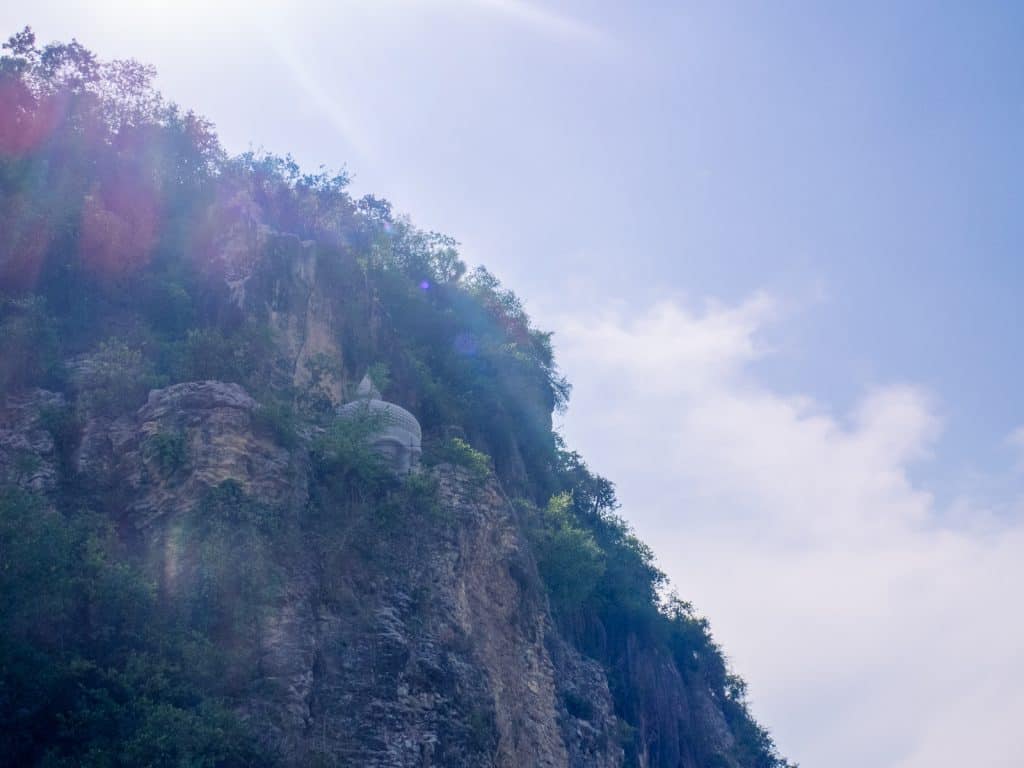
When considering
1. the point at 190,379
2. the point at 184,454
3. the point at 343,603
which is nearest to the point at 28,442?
the point at 184,454

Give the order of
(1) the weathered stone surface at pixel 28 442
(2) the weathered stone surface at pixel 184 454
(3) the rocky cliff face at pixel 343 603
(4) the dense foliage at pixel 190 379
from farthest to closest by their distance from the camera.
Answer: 1. (2) the weathered stone surface at pixel 184 454
2. (1) the weathered stone surface at pixel 28 442
3. (3) the rocky cliff face at pixel 343 603
4. (4) the dense foliage at pixel 190 379

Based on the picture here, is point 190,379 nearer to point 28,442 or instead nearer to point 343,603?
point 28,442

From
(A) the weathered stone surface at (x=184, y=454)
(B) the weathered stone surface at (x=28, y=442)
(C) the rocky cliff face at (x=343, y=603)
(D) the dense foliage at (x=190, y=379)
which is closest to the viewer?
(D) the dense foliage at (x=190, y=379)

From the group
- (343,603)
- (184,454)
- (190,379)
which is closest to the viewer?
(184,454)

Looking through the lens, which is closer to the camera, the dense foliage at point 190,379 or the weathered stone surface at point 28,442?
the dense foliage at point 190,379

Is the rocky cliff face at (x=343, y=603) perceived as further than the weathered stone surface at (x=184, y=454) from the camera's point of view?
No

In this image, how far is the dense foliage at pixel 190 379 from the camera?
1530 centimetres

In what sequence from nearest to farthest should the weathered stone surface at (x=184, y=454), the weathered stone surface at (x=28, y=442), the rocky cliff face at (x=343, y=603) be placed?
the rocky cliff face at (x=343, y=603), the weathered stone surface at (x=28, y=442), the weathered stone surface at (x=184, y=454)

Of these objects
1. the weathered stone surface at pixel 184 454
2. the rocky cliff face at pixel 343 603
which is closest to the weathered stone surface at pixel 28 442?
the rocky cliff face at pixel 343 603

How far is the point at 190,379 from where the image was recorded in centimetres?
2128

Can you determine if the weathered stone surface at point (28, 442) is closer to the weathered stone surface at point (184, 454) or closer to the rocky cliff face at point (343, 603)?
the rocky cliff face at point (343, 603)

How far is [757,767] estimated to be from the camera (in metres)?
39.4

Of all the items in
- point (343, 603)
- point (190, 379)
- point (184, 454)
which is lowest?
point (343, 603)

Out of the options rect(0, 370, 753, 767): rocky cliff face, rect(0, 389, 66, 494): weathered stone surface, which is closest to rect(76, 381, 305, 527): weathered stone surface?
rect(0, 370, 753, 767): rocky cliff face
